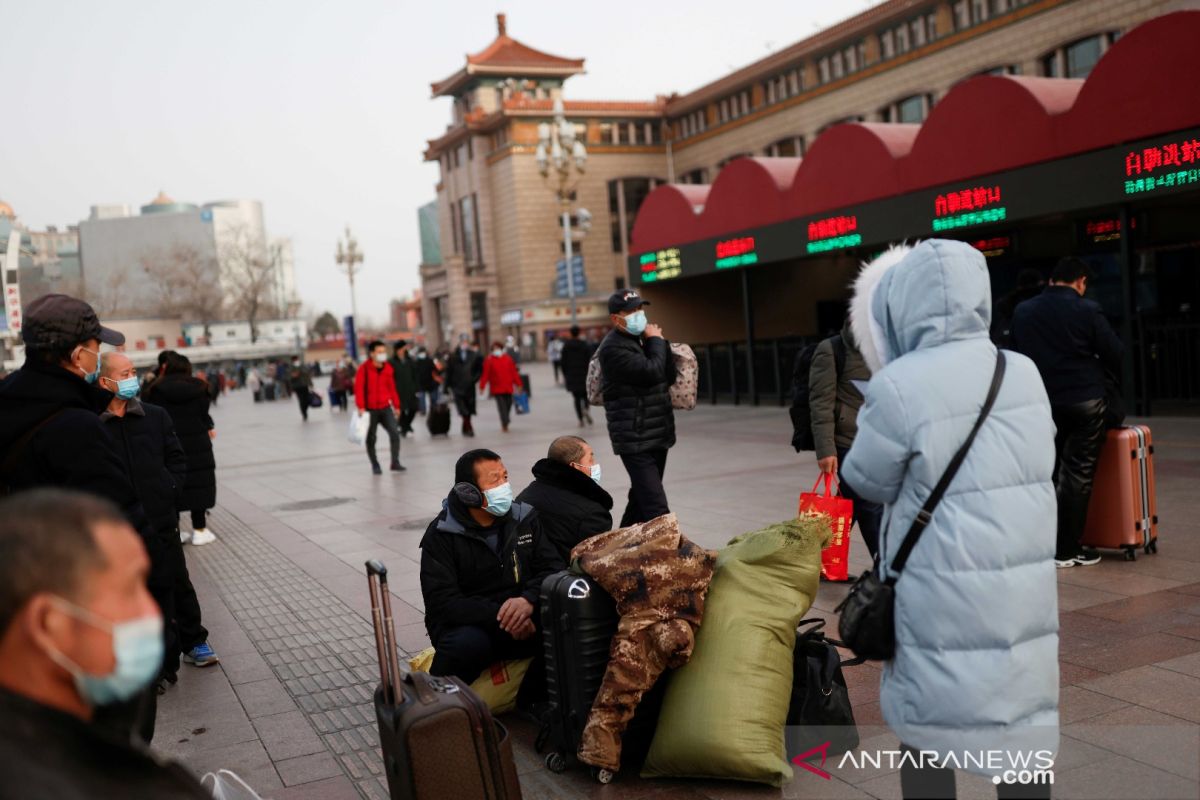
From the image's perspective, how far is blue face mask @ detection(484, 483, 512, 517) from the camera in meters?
4.66

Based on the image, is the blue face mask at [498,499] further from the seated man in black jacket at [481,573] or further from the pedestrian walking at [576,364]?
the pedestrian walking at [576,364]

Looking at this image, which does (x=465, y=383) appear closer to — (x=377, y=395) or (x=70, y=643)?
(x=377, y=395)

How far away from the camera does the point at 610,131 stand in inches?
2500

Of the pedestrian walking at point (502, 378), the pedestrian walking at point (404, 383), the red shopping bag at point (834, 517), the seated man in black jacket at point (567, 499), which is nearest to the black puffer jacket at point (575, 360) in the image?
the pedestrian walking at point (502, 378)

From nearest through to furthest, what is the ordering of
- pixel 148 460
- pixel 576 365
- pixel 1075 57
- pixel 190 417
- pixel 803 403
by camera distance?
pixel 148 460
pixel 803 403
pixel 190 417
pixel 576 365
pixel 1075 57

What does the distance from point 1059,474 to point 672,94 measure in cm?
5628

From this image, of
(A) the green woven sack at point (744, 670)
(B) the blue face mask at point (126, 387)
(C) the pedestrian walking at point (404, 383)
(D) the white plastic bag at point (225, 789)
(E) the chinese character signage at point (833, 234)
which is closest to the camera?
(D) the white plastic bag at point (225, 789)

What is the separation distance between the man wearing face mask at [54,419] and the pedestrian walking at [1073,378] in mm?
5302

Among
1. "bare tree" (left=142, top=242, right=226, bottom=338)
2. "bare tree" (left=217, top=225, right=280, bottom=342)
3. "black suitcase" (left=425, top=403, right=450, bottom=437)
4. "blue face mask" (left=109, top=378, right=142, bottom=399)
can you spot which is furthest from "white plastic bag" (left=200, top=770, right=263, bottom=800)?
"bare tree" (left=142, top=242, right=226, bottom=338)

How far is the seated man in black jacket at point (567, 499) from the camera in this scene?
5047 millimetres

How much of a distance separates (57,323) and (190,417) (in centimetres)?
580

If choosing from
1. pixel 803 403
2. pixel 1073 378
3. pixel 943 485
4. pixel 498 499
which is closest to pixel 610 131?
pixel 803 403

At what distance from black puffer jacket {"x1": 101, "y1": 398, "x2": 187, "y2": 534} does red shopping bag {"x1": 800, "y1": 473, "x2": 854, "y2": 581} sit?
139 inches

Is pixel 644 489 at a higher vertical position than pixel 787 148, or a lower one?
lower
